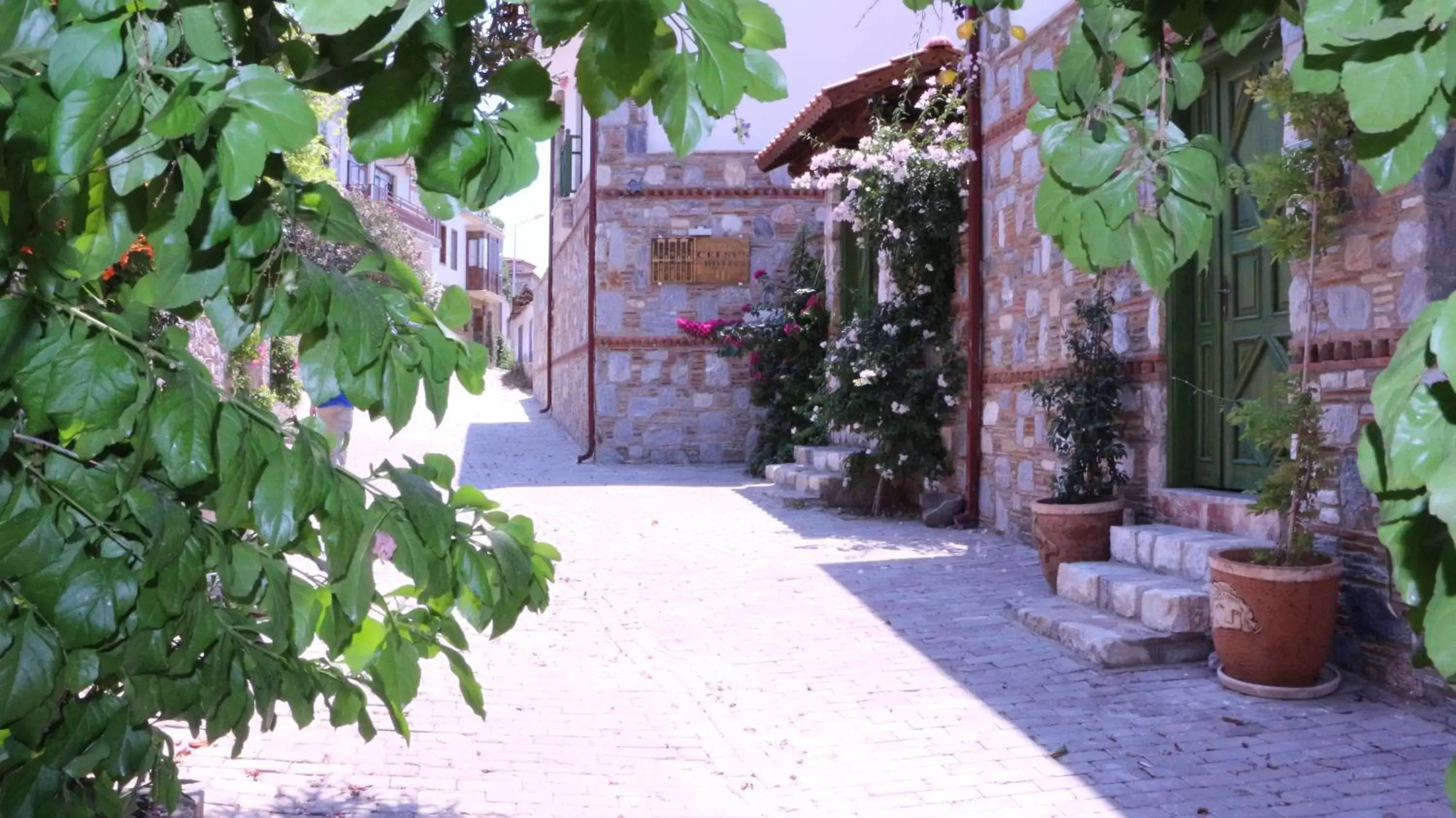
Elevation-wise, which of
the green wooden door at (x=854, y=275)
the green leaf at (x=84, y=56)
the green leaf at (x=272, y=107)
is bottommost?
the green leaf at (x=272, y=107)

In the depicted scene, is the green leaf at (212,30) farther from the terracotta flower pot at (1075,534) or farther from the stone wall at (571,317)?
the stone wall at (571,317)

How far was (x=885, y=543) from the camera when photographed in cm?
830

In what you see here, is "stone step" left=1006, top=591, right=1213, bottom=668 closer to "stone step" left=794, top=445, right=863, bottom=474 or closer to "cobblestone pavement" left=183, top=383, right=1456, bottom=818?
"cobblestone pavement" left=183, top=383, right=1456, bottom=818

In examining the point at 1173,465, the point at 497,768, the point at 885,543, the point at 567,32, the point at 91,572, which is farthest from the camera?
the point at 885,543

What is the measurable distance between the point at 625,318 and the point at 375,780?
35.7 ft

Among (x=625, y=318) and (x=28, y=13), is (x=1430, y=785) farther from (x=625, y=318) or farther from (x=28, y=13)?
(x=625, y=318)

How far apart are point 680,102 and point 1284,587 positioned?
13.1ft

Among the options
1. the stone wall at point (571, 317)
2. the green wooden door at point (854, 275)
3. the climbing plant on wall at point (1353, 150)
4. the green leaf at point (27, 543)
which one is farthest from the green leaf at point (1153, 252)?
the stone wall at point (571, 317)

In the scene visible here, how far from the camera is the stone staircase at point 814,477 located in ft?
33.4

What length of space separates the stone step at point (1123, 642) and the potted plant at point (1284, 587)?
0.28m

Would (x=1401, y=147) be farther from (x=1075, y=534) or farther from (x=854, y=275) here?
(x=854, y=275)

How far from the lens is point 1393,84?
997 millimetres

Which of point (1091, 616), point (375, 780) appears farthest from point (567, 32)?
point (1091, 616)

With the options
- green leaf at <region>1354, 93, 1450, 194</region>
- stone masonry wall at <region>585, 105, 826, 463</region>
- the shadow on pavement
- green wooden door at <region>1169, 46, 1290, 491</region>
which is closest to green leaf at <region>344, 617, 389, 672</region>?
green leaf at <region>1354, 93, 1450, 194</region>
